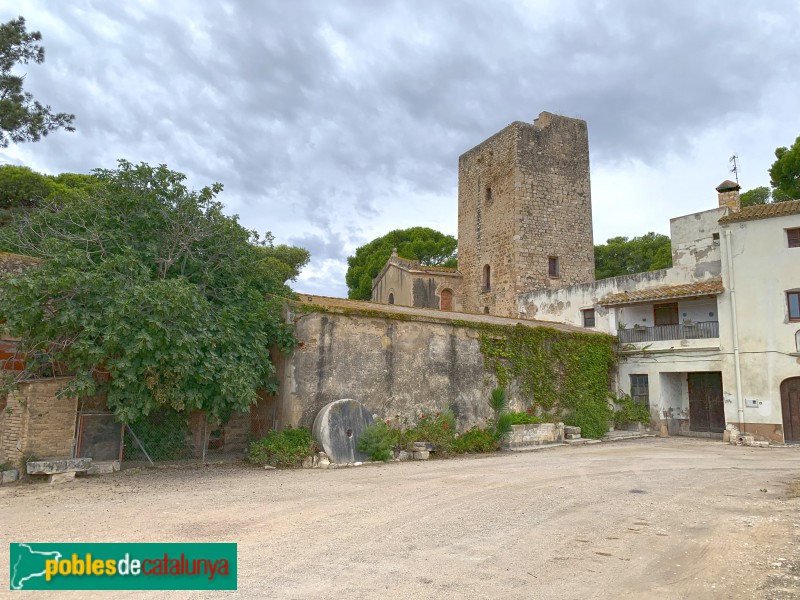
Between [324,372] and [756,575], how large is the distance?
933cm

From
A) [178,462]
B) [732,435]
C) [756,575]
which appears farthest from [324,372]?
[732,435]

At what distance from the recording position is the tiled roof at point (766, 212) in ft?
56.7

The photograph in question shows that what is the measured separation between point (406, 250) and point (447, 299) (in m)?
11.0

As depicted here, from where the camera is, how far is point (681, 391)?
20625 millimetres

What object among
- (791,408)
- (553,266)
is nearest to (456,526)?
(791,408)

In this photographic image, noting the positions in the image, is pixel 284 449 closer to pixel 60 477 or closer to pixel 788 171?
pixel 60 477

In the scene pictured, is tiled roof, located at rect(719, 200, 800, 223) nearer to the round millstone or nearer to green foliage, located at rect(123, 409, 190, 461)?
the round millstone

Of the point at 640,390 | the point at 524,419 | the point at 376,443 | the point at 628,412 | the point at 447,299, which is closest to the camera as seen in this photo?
the point at 376,443

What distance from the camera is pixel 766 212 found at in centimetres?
1770

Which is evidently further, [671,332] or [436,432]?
[671,332]

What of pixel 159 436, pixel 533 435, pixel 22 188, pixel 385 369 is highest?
pixel 22 188

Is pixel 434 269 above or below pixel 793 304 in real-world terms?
above

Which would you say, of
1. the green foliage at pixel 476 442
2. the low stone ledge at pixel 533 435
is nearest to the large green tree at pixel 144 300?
the green foliage at pixel 476 442

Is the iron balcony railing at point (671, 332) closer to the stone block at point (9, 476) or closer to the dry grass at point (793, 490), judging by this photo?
the dry grass at point (793, 490)
